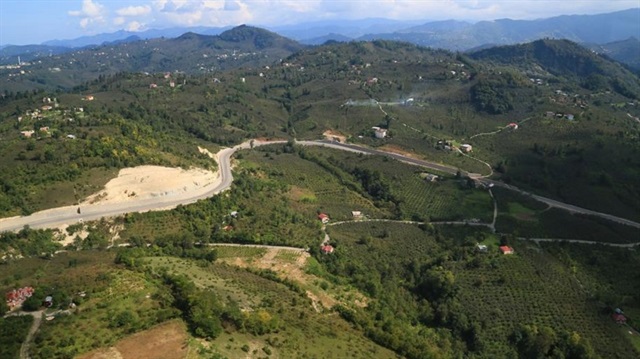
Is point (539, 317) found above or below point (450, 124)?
below

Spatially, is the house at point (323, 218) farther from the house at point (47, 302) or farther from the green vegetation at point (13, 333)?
the green vegetation at point (13, 333)

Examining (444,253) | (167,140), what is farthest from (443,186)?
(167,140)

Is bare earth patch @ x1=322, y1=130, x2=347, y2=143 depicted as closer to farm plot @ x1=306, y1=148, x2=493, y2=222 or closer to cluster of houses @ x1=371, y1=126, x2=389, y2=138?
cluster of houses @ x1=371, y1=126, x2=389, y2=138

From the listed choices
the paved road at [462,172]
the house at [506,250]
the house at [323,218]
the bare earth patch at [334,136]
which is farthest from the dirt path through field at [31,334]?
the bare earth patch at [334,136]

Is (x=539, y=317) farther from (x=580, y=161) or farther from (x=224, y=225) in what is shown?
(x=580, y=161)

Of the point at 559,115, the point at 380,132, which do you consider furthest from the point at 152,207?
the point at 559,115

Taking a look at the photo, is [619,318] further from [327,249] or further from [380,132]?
[380,132]
